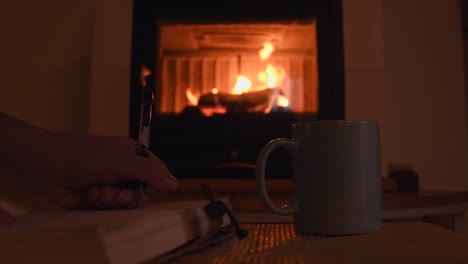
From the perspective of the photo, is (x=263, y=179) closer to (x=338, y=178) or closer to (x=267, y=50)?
(x=338, y=178)

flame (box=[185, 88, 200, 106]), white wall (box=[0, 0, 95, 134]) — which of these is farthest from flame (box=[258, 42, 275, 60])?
white wall (box=[0, 0, 95, 134])

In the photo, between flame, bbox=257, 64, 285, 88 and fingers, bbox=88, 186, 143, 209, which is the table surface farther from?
flame, bbox=257, 64, 285, 88

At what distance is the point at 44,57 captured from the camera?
1733mm

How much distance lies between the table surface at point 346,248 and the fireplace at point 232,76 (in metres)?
0.96

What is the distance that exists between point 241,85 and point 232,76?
1.6 inches

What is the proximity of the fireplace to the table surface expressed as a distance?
37.7 inches

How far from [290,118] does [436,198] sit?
0.57 meters

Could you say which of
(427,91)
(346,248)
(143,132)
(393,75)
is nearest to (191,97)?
(393,75)

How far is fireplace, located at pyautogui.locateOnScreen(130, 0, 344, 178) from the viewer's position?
1396 millimetres

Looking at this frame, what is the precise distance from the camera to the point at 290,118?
4.55 ft

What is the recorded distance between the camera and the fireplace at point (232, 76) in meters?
1.40

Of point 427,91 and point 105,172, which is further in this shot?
point 427,91

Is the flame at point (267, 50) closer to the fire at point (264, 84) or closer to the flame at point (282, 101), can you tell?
the fire at point (264, 84)

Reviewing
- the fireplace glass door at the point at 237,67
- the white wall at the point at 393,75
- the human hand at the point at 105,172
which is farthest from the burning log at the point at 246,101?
the human hand at the point at 105,172
